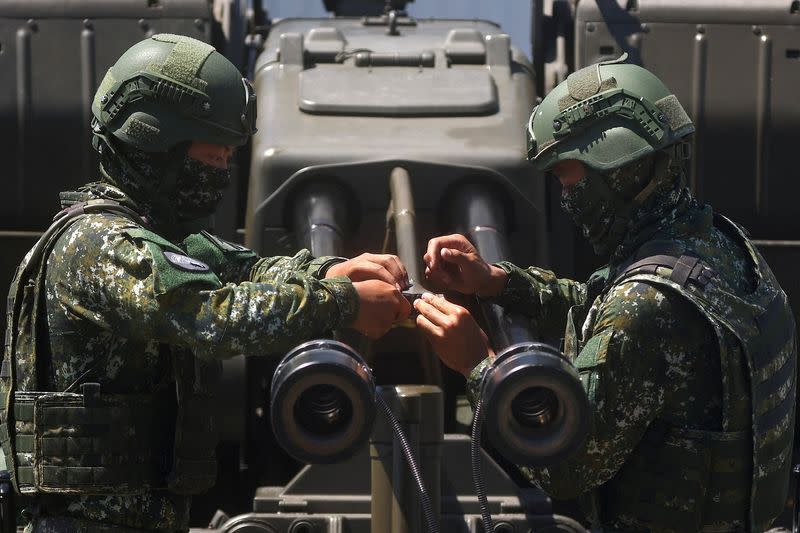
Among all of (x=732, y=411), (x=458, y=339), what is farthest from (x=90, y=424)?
(x=732, y=411)

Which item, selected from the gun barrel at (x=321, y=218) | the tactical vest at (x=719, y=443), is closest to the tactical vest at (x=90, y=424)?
the tactical vest at (x=719, y=443)

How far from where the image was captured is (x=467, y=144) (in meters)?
6.29

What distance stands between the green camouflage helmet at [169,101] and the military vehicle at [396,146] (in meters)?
1.10

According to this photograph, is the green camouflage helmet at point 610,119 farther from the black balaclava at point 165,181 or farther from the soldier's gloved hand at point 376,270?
the black balaclava at point 165,181

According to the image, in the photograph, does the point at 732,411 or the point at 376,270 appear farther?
the point at 376,270

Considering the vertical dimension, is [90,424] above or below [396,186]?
below

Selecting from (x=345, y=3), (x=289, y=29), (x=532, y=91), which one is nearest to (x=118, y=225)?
(x=532, y=91)

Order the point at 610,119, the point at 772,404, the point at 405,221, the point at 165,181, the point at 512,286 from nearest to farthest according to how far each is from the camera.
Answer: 1. the point at 772,404
2. the point at 610,119
3. the point at 165,181
4. the point at 512,286
5. the point at 405,221

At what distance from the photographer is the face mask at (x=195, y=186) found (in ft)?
15.1

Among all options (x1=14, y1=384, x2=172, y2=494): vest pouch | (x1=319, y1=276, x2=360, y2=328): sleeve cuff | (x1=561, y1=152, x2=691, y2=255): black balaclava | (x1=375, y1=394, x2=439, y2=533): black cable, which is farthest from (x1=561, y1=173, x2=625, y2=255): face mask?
(x1=14, y1=384, x2=172, y2=494): vest pouch

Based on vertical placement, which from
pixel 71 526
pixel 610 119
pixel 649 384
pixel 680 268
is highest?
pixel 610 119

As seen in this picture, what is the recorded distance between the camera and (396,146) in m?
6.27

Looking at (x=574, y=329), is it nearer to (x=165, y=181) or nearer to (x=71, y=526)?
(x=165, y=181)

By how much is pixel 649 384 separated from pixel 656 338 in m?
0.12
